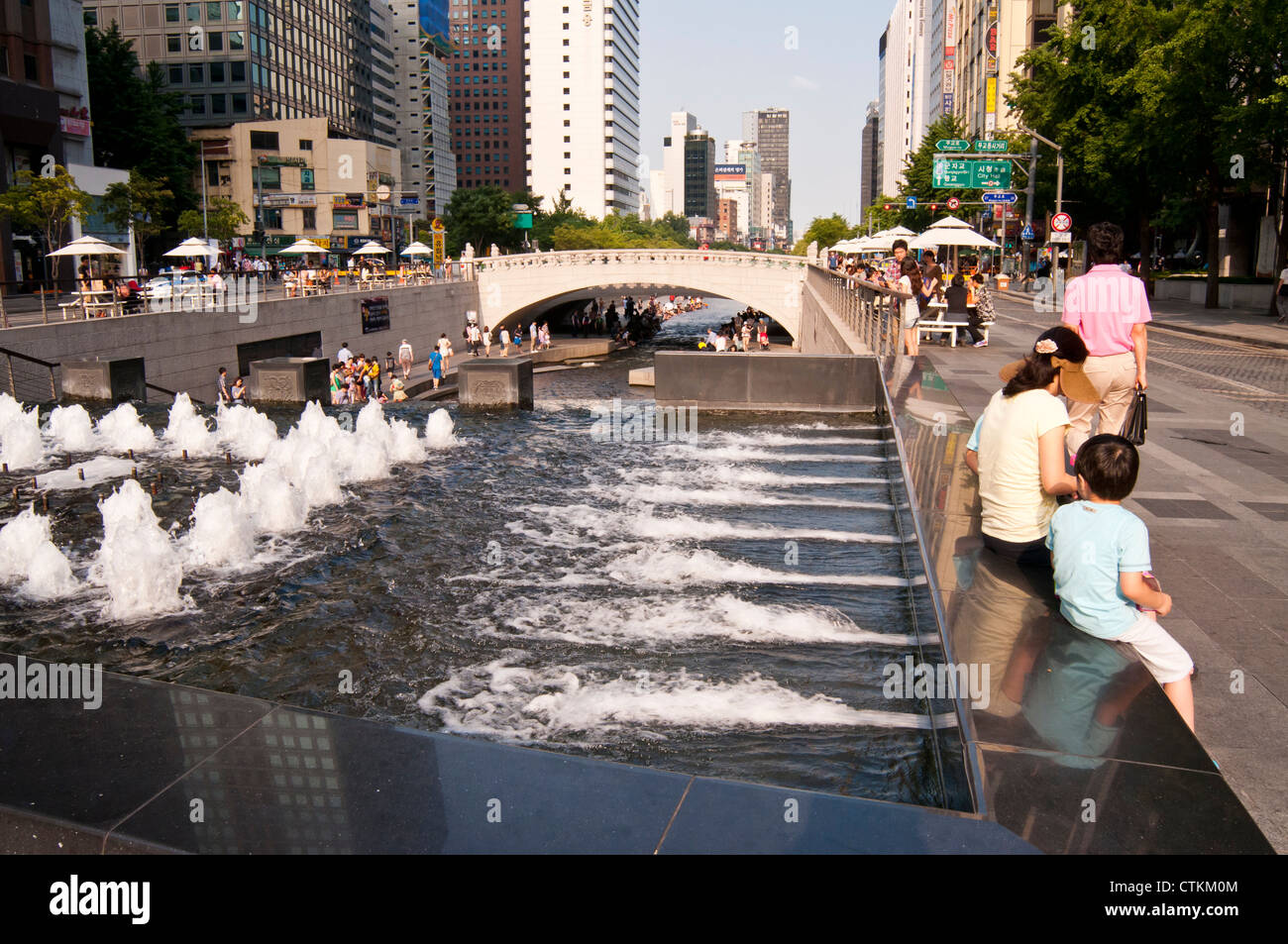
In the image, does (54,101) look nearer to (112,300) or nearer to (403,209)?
(112,300)

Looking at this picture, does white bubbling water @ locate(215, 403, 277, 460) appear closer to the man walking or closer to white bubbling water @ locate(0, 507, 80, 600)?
white bubbling water @ locate(0, 507, 80, 600)

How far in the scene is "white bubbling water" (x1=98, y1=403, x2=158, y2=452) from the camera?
14.3 metres

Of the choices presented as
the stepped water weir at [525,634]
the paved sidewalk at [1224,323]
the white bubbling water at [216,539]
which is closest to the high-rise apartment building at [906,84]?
the paved sidewalk at [1224,323]

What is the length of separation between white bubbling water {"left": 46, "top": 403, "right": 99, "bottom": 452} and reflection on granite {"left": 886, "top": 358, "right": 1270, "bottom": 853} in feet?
41.6

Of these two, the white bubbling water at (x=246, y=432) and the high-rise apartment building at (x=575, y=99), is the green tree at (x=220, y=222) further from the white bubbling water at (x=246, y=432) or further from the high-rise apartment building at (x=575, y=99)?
the high-rise apartment building at (x=575, y=99)

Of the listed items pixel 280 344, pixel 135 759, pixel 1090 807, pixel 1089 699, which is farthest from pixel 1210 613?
pixel 280 344

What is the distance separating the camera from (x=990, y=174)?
57.2 m

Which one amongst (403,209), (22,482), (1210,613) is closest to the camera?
(1210,613)

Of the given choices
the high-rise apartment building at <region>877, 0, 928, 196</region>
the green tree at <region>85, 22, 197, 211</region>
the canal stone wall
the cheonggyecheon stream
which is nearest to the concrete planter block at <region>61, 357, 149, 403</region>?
the canal stone wall

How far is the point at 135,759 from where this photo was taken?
13.0 ft

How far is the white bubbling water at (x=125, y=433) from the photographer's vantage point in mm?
14344

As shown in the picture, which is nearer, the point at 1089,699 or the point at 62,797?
the point at 62,797
